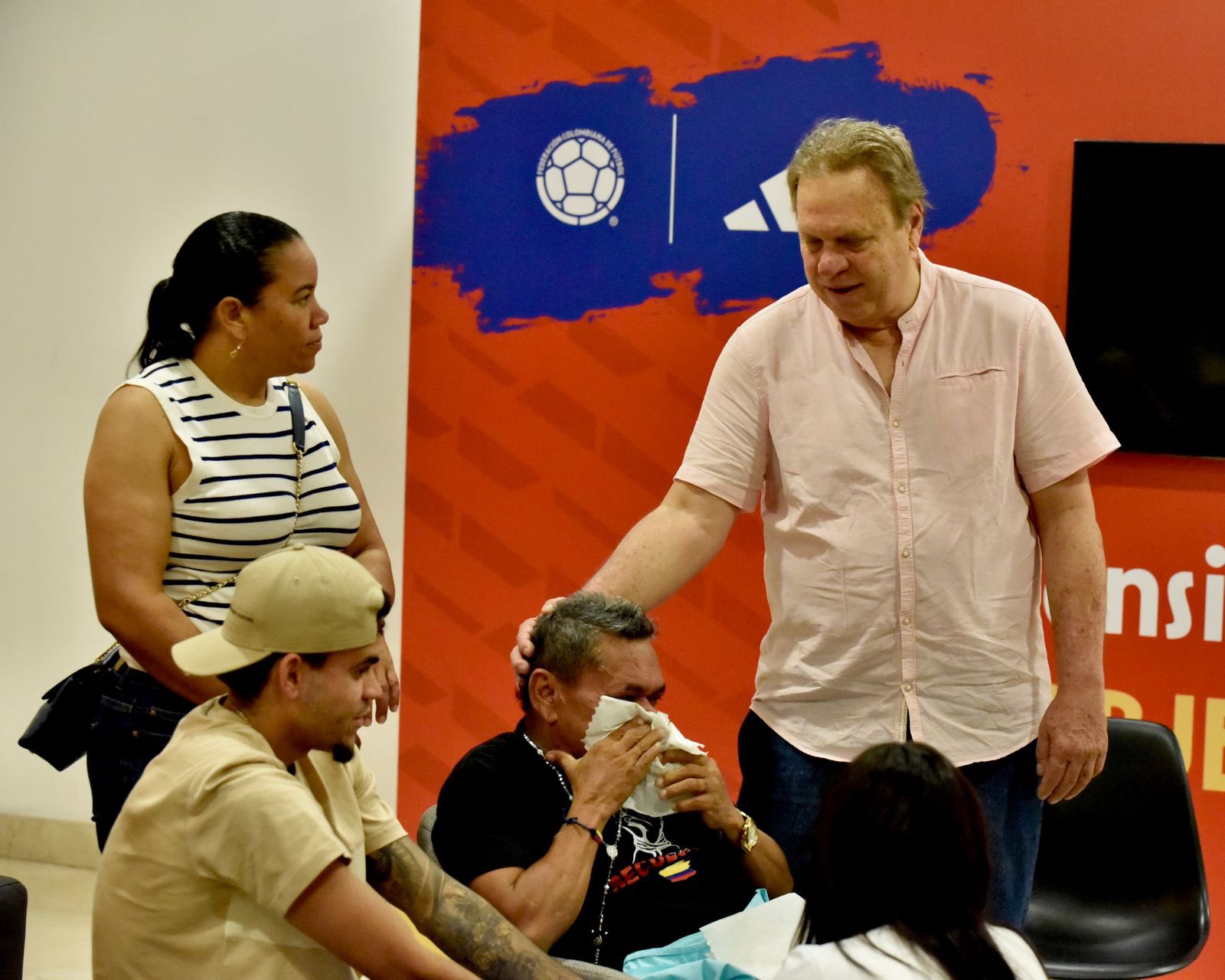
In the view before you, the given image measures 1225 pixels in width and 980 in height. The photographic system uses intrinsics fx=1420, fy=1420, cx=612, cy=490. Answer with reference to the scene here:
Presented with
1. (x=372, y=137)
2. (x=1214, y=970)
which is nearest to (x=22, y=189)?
(x=372, y=137)

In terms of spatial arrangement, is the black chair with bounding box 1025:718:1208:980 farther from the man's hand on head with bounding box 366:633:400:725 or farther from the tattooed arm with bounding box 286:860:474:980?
the tattooed arm with bounding box 286:860:474:980

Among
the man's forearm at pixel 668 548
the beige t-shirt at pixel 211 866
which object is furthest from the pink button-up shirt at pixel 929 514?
the beige t-shirt at pixel 211 866

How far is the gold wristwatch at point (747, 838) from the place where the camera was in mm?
2297

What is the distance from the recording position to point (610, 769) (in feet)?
7.25

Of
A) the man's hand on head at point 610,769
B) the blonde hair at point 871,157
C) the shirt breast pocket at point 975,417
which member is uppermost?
the blonde hair at point 871,157

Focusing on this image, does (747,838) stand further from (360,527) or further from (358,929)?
(360,527)

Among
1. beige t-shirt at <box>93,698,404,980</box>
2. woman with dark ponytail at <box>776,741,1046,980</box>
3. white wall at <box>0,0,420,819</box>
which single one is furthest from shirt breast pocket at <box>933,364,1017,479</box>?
white wall at <box>0,0,420,819</box>

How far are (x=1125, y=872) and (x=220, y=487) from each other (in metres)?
2.05

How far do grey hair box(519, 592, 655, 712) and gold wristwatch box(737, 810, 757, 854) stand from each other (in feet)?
1.12

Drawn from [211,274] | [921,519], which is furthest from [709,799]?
[211,274]

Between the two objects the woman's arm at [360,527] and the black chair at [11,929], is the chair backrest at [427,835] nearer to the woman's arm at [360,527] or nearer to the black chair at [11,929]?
the woman's arm at [360,527]

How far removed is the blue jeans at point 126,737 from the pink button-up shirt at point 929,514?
1.05 m

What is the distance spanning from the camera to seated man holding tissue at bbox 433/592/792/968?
2199 mm

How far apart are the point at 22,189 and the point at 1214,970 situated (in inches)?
155
